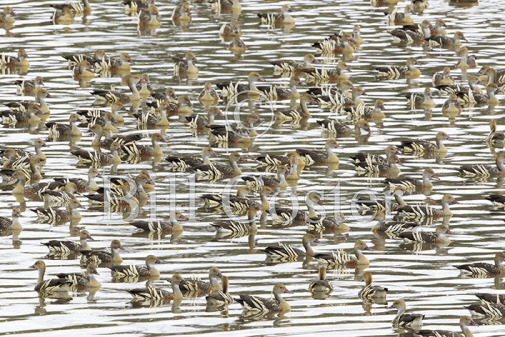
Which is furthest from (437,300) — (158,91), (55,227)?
(158,91)

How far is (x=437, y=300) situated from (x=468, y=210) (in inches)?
223

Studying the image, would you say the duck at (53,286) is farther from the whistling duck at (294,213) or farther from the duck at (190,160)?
the duck at (190,160)

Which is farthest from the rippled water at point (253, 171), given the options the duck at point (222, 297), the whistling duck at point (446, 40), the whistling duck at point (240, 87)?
the whistling duck at point (240, 87)

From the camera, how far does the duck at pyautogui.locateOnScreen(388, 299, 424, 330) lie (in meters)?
16.3

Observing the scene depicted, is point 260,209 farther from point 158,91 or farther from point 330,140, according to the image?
point 158,91

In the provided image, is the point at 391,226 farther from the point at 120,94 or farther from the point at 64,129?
the point at 120,94

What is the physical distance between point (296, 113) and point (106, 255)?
12.0m

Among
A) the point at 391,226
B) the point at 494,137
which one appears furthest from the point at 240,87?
the point at 391,226

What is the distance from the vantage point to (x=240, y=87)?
32.6 meters

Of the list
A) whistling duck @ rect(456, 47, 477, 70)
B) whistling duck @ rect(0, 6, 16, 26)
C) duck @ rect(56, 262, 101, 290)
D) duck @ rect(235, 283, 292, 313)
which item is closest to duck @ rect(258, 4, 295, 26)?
whistling duck @ rect(456, 47, 477, 70)

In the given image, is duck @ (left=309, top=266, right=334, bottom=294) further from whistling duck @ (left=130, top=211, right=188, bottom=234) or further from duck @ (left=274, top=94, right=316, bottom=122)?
duck @ (left=274, top=94, right=316, bottom=122)

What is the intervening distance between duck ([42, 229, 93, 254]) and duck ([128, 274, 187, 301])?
2.59 metres

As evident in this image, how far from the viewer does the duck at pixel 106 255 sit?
19.5 meters

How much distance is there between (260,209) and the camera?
23.1 metres
